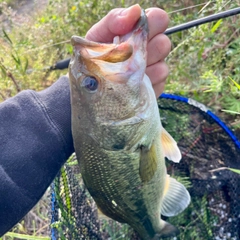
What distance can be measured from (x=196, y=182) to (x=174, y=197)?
408 millimetres

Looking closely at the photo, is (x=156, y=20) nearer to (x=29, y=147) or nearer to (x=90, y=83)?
(x=90, y=83)

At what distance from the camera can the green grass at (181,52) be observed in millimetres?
2473

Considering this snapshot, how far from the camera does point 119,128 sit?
1745 millimetres

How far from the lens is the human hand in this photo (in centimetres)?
168

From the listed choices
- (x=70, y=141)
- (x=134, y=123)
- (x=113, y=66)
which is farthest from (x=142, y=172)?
(x=113, y=66)

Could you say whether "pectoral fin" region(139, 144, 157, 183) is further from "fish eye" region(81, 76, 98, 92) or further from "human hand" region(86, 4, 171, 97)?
"human hand" region(86, 4, 171, 97)

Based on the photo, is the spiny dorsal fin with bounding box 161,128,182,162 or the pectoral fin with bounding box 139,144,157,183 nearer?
the pectoral fin with bounding box 139,144,157,183

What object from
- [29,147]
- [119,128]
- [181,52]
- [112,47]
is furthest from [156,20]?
[181,52]

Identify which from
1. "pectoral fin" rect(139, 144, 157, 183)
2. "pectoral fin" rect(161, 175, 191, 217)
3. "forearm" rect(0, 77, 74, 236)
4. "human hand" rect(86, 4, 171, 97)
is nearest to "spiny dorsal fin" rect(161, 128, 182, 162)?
"pectoral fin" rect(139, 144, 157, 183)

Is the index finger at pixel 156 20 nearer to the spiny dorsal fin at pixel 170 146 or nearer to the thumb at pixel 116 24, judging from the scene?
the thumb at pixel 116 24

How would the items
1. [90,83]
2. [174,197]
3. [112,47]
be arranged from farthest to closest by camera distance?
[174,197] < [90,83] < [112,47]

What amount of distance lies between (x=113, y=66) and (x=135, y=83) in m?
0.14

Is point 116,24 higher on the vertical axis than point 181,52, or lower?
higher

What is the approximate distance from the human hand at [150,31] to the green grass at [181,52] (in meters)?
0.33
